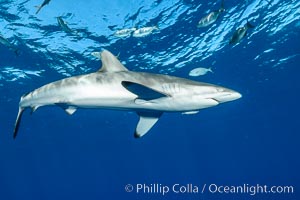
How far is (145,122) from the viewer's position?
20.0 feet

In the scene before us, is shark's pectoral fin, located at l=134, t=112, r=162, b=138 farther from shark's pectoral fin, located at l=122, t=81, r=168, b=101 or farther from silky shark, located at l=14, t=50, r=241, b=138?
shark's pectoral fin, located at l=122, t=81, r=168, b=101

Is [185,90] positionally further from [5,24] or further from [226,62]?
[226,62]

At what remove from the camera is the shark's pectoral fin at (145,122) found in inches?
238

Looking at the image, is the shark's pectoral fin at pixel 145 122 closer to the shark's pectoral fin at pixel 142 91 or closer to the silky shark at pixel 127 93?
the silky shark at pixel 127 93

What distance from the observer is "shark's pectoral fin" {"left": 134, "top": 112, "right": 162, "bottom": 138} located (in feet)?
19.8

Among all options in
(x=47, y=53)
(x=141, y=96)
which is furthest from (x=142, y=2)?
(x=141, y=96)

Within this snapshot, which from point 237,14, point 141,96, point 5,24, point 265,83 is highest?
point 265,83

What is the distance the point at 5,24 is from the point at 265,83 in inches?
1017

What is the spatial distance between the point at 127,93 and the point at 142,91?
1.73 ft

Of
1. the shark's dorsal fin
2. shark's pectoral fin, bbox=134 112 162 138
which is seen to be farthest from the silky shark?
shark's pectoral fin, bbox=134 112 162 138

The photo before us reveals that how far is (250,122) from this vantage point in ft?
186

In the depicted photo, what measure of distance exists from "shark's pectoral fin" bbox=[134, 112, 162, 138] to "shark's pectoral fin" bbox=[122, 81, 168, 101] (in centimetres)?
104

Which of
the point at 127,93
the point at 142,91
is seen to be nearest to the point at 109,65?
the point at 127,93

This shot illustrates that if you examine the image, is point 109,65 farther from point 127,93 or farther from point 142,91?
point 142,91
